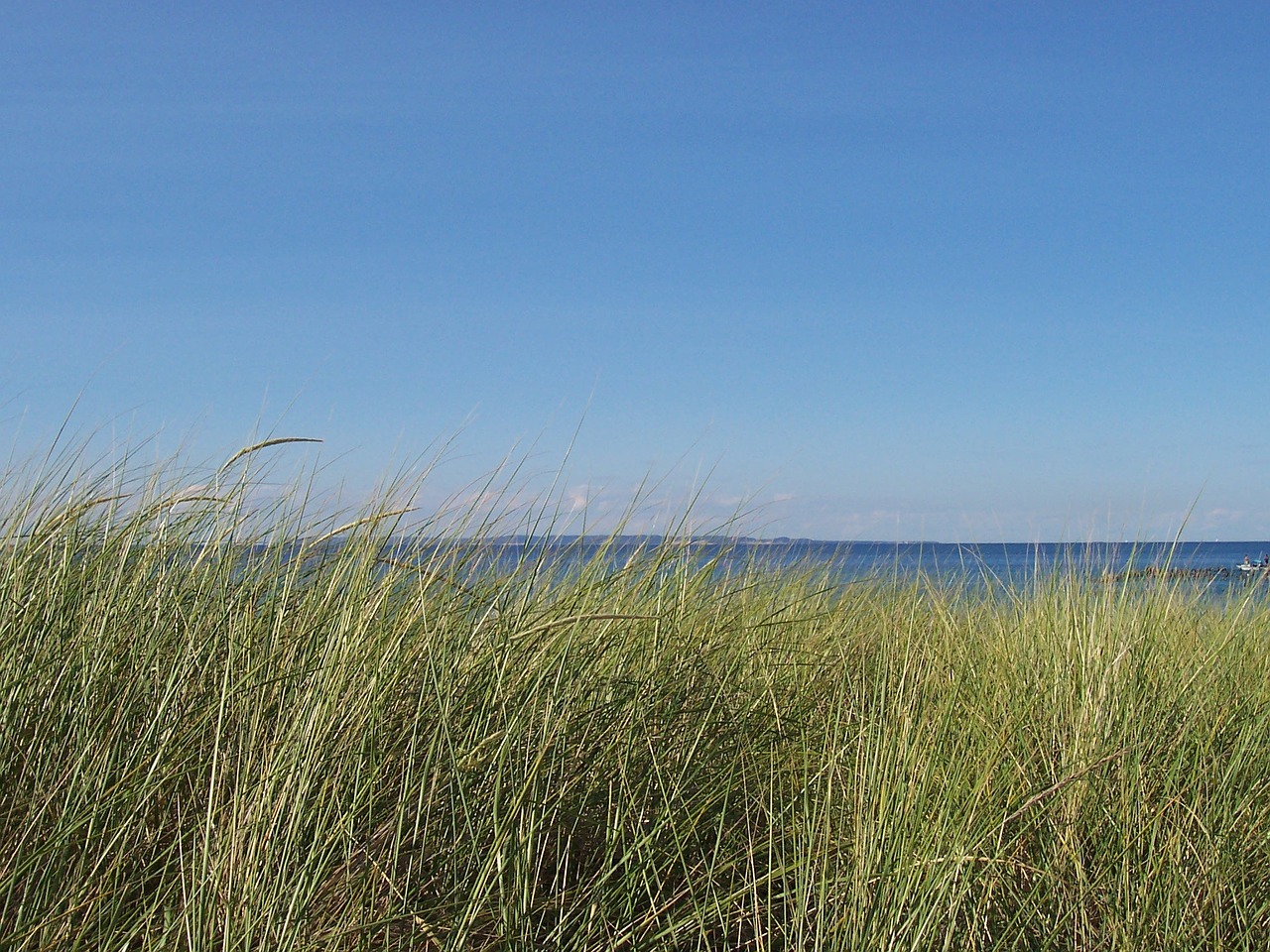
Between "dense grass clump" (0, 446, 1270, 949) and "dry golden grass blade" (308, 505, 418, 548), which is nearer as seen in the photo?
"dense grass clump" (0, 446, 1270, 949)

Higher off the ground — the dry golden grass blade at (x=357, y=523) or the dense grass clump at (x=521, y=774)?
the dry golden grass blade at (x=357, y=523)

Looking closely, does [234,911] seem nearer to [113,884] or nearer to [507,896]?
[113,884]

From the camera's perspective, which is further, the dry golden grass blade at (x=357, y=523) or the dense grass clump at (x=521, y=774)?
the dry golden grass blade at (x=357, y=523)

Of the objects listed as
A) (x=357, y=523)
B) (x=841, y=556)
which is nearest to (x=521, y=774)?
(x=357, y=523)

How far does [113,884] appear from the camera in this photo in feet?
5.47

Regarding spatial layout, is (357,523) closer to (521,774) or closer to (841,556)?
(521,774)

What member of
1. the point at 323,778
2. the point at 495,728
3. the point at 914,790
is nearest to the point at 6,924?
the point at 323,778

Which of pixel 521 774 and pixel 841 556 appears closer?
pixel 521 774

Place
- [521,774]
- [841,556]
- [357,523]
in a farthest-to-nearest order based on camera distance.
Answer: [841,556] < [357,523] < [521,774]

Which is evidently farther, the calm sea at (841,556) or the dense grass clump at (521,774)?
the calm sea at (841,556)

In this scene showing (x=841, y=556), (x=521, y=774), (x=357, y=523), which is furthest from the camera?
(x=841, y=556)

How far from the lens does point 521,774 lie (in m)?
1.88

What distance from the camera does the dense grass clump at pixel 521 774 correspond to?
1.65 meters

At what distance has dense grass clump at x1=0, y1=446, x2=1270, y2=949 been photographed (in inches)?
65.1
